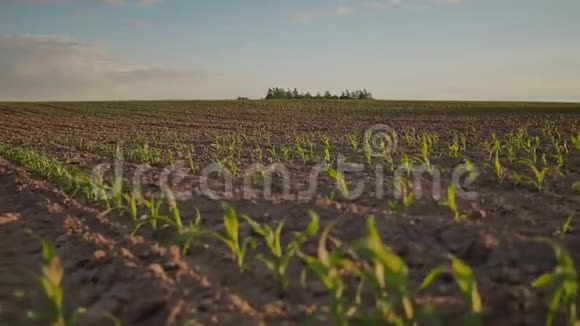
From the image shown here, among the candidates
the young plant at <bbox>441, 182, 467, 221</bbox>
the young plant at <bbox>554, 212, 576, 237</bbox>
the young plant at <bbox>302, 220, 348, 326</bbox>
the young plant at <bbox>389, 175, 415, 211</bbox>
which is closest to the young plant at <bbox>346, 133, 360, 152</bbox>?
the young plant at <bbox>389, 175, 415, 211</bbox>

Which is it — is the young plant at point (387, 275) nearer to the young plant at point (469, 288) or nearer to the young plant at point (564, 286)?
the young plant at point (469, 288)

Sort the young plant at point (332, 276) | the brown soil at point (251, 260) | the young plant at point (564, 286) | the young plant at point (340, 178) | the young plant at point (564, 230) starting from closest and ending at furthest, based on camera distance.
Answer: the young plant at point (564, 286) < the young plant at point (332, 276) < the brown soil at point (251, 260) < the young plant at point (564, 230) < the young plant at point (340, 178)

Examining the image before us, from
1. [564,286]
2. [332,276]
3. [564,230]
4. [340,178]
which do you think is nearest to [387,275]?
[332,276]

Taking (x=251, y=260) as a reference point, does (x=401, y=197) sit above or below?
above

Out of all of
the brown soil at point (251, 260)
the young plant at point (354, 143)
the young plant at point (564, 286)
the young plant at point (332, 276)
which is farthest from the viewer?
the young plant at point (354, 143)

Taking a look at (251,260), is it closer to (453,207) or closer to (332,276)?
(332,276)

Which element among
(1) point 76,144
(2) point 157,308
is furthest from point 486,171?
(1) point 76,144

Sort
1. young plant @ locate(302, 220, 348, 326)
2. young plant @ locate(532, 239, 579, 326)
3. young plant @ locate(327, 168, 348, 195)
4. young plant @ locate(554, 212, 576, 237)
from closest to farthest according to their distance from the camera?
young plant @ locate(532, 239, 579, 326) → young plant @ locate(302, 220, 348, 326) → young plant @ locate(554, 212, 576, 237) → young plant @ locate(327, 168, 348, 195)

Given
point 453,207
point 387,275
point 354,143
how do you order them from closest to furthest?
1. point 387,275
2. point 453,207
3. point 354,143

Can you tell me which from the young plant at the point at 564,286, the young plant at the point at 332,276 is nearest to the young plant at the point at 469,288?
the young plant at the point at 564,286

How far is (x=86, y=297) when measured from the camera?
290cm

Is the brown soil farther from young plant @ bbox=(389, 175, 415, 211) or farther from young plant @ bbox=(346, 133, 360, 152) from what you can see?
young plant @ bbox=(346, 133, 360, 152)

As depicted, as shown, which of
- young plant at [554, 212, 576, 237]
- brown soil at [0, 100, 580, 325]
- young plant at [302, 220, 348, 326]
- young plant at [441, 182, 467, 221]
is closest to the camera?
young plant at [302, 220, 348, 326]

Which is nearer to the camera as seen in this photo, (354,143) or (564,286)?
(564,286)
